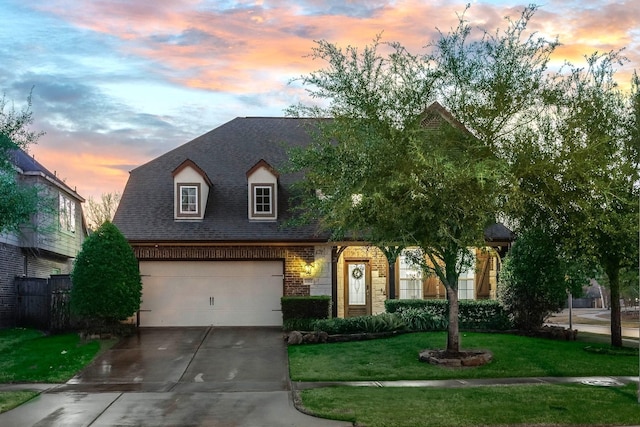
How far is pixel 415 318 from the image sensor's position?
827 inches

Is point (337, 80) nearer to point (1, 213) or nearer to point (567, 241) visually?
point (567, 241)

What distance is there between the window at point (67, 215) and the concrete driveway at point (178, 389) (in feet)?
32.8

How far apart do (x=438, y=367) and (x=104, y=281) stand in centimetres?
1013

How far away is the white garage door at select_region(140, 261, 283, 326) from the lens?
75.9 feet

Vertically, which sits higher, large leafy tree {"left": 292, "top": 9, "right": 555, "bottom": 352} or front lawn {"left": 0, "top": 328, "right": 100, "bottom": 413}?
large leafy tree {"left": 292, "top": 9, "right": 555, "bottom": 352}

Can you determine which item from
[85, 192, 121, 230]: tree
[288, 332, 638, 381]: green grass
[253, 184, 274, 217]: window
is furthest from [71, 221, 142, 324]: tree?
[85, 192, 121, 230]: tree

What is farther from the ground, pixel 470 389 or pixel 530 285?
pixel 530 285

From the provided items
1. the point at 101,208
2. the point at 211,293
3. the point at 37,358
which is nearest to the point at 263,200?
the point at 211,293

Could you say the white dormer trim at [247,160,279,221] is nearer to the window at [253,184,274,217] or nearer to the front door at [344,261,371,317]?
the window at [253,184,274,217]

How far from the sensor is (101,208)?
4675cm

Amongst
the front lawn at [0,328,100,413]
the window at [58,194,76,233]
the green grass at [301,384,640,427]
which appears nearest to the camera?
the green grass at [301,384,640,427]

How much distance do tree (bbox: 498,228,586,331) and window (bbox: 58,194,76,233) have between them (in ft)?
57.8

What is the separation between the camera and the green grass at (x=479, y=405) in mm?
10086

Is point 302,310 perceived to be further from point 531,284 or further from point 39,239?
point 39,239
